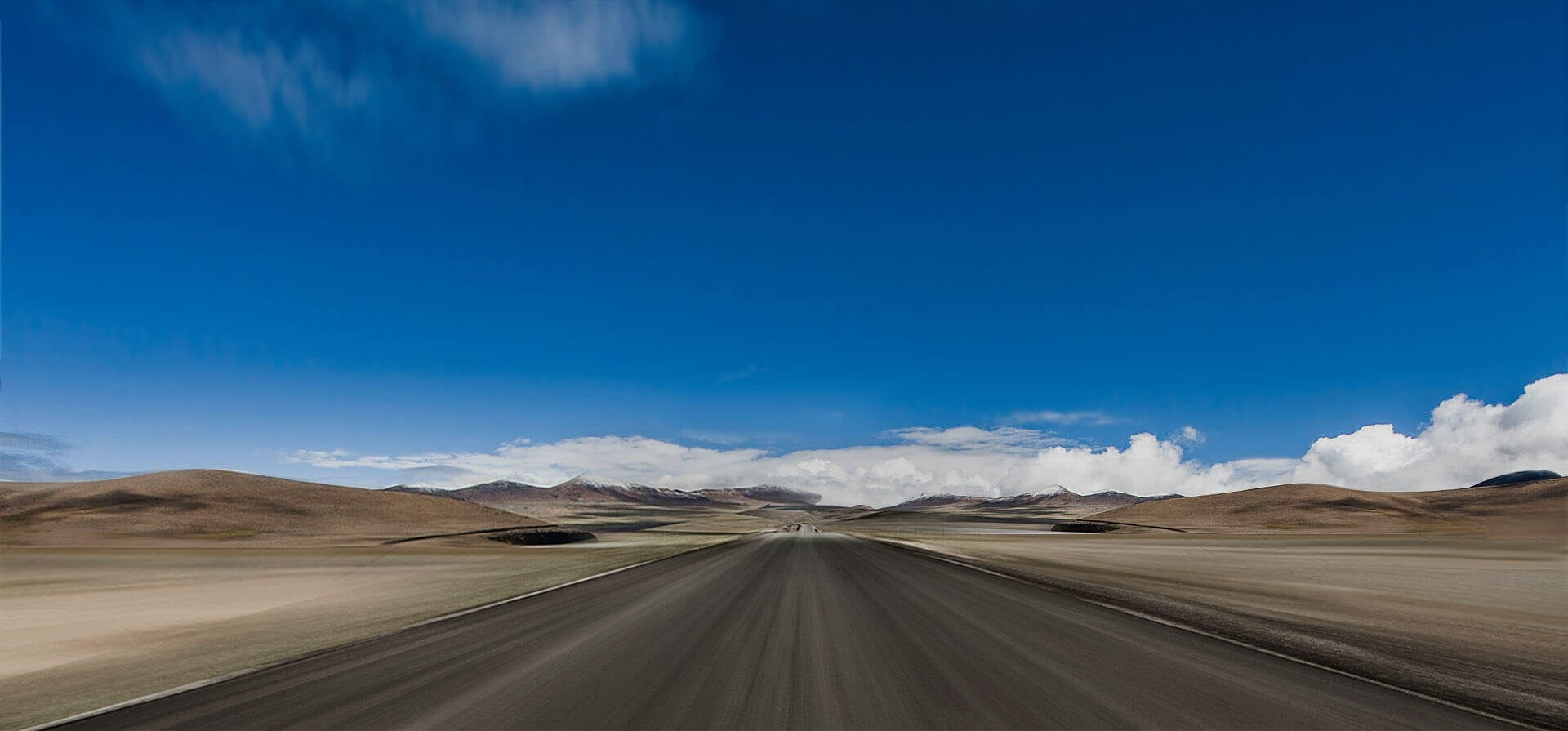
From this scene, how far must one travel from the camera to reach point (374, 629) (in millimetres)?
12930

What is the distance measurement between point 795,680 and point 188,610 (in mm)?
19843

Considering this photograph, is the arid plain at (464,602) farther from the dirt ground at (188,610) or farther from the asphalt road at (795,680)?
the asphalt road at (795,680)

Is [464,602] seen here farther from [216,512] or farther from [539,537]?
[216,512]

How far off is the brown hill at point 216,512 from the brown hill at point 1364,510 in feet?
435

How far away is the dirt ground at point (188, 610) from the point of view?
9.27 metres

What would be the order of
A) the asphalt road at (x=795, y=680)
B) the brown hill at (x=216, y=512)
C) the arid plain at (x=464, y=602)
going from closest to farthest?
the asphalt road at (x=795, y=680) → the arid plain at (x=464, y=602) → the brown hill at (x=216, y=512)

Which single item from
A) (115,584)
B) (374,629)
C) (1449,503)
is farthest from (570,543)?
(1449,503)

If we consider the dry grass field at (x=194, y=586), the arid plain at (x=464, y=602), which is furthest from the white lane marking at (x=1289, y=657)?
the dry grass field at (x=194, y=586)

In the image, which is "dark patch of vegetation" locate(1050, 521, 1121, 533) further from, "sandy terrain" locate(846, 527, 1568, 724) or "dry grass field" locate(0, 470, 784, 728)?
"dry grass field" locate(0, 470, 784, 728)

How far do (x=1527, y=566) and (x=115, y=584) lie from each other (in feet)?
227

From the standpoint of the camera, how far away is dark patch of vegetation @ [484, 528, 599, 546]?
7252 cm

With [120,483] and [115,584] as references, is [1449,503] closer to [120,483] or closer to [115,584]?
[115,584]

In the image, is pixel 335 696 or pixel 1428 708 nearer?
pixel 1428 708

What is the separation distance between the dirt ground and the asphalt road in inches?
75.7
